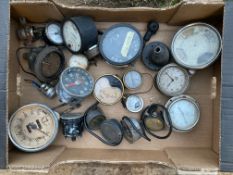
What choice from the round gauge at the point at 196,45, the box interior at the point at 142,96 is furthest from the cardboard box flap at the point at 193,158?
the round gauge at the point at 196,45

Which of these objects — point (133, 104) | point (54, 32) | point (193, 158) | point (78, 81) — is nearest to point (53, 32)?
point (54, 32)

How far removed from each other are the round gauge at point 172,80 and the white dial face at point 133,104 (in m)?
0.10

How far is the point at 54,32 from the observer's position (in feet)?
4.73

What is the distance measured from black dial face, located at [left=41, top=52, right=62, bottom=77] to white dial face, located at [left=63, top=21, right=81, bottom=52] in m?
0.07

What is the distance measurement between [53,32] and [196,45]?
0.58 m

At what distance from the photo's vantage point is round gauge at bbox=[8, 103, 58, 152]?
4.44ft

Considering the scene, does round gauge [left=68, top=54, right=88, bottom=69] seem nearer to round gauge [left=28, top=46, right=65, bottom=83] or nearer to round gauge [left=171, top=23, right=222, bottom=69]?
round gauge [left=28, top=46, right=65, bottom=83]

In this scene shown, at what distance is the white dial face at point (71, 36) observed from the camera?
137cm

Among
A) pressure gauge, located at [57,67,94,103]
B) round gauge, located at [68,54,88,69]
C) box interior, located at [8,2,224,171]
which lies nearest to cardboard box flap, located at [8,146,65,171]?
box interior, located at [8,2,224,171]

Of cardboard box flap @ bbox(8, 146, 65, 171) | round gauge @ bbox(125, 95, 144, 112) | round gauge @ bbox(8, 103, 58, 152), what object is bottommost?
cardboard box flap @ bbox(8, 146, 65, 171)

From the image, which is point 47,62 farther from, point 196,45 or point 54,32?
point 196,45

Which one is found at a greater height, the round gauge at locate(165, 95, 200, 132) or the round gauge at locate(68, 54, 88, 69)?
the round gauge at locate(68, 54, 88, 69)

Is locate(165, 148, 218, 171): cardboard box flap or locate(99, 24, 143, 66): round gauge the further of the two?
locate(99, 24, 143, 66): round gauge

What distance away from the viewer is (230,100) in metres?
1.16
